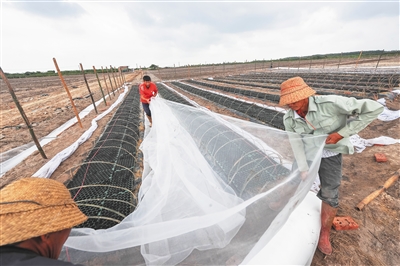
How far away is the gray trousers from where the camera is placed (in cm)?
184

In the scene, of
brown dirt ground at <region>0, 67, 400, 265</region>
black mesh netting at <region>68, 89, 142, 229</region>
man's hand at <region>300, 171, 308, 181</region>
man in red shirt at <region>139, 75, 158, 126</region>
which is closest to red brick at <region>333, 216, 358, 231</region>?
brown dirt ground at <region>0, 67, 400, 265</region>

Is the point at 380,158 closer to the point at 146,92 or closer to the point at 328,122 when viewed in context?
the point at 328,122

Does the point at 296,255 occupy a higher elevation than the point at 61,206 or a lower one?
lower

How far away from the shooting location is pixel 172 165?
2.71m

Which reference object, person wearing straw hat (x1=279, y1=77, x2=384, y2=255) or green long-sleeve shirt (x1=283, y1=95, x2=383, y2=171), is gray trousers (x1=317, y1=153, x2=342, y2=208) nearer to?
person wearing straw hat (x1=279, y1=77, x2=384, y2=255)

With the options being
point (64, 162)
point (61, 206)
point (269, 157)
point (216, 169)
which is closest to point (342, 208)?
point (269, 157)

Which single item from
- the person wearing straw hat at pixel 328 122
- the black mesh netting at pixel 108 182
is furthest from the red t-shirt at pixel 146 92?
the person wearing straw hat at pixel 328 122

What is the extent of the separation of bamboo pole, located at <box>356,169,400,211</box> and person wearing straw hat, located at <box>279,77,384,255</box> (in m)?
1.01

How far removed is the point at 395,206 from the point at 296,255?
194 centimetres

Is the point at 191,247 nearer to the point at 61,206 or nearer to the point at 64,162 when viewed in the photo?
the point at 61,206

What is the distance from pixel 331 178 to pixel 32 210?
97.6 inches

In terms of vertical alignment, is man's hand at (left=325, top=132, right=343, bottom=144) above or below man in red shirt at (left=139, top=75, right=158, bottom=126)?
below

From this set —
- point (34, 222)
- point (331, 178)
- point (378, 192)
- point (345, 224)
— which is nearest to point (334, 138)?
point (331, 178)

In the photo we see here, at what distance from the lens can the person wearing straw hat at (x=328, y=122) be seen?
5.35 ft
